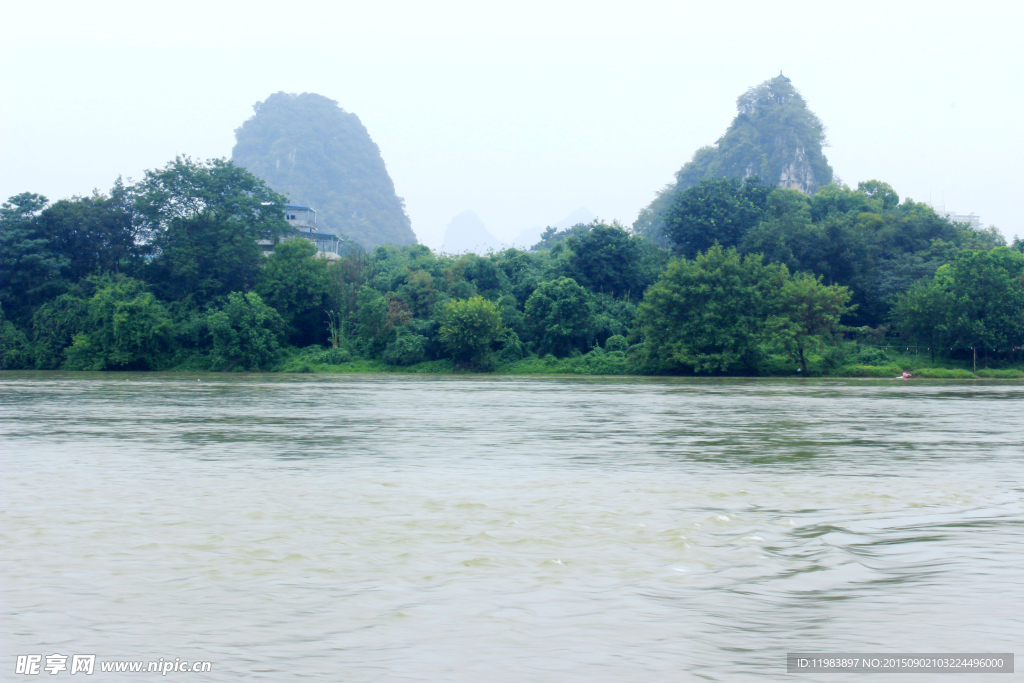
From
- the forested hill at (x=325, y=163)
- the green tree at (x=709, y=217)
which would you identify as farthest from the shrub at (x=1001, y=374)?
the forested hill at (x=325, y=163)

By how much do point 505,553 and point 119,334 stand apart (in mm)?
41671

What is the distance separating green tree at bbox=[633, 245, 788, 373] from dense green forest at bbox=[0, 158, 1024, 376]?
0.33ft

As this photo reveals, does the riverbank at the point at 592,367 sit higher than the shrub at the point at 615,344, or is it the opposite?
the shrub at the point at 615,344

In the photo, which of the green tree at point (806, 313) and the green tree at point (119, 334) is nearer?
the green tree at point (806, 313)

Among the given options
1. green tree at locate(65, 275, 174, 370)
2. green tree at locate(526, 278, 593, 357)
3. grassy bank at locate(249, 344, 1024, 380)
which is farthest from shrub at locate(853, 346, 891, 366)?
green tree at locate(65, 275, 174, 370)

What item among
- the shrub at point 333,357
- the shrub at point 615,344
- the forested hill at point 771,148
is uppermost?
the forested hill at point 771,148

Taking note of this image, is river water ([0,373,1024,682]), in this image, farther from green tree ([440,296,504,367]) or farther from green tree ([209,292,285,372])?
green tree ([209,292,285,372])

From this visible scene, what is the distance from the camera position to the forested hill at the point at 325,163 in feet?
478

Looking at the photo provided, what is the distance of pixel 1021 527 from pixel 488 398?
1794 centimetres

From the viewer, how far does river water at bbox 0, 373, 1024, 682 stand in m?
3.94

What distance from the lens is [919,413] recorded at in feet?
61.2

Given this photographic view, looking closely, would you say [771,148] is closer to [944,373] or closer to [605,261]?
[605,261]

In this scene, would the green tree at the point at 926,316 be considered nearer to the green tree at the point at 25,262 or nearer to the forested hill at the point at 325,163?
the green tree at the point at 25,262

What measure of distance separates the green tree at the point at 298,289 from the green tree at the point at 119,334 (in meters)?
5.75
